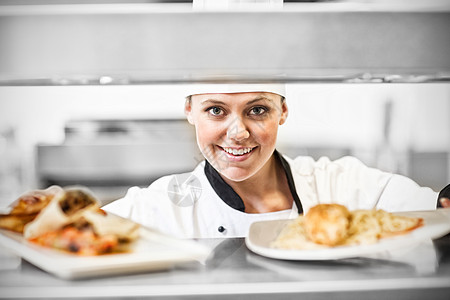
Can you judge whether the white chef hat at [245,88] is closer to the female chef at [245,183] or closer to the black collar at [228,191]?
the female chef at [245,183]

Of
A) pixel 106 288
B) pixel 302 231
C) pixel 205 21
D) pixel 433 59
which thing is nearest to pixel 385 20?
pixel 433 59

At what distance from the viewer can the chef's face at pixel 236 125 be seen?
88cm

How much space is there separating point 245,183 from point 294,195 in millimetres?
119

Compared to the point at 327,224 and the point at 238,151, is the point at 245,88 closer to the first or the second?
the point at 238,151

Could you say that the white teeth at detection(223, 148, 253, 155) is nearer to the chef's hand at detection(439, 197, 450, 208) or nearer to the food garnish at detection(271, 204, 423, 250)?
the food garnish at detection(271, 204, 423, 250)

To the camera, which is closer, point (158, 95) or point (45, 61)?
point (45, 61)

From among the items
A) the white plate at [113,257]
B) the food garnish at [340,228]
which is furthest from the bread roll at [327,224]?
the white plate at [113,257]

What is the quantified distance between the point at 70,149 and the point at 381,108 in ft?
2.18

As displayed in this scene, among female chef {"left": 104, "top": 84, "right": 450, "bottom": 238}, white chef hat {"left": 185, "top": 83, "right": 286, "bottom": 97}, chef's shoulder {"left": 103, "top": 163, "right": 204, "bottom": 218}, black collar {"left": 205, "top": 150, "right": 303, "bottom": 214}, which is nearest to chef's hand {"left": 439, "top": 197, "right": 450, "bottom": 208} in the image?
female chef {"left": 104, "top": 84, "right": 450, "bottom": 238}

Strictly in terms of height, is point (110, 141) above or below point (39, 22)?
below

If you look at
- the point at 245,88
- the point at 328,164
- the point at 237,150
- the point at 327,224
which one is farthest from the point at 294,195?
the point at 327,224

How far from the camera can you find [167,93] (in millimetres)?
907

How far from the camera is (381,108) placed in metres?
0.98

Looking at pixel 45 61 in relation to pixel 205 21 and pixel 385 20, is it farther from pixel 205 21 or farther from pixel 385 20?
pixel 385 20
